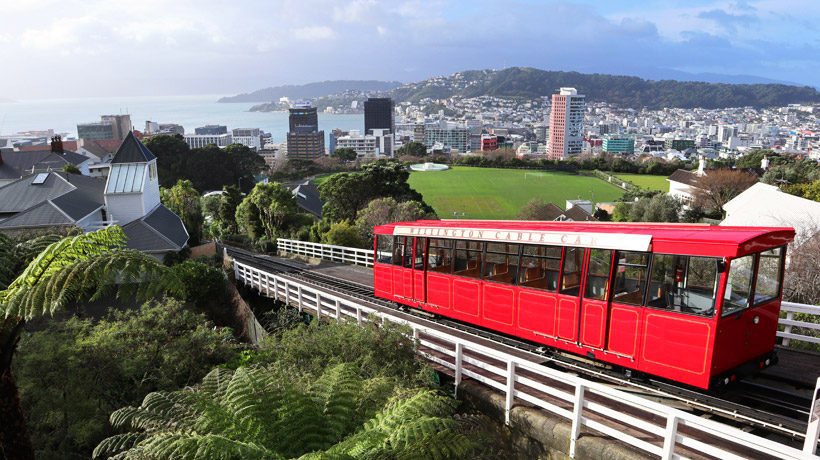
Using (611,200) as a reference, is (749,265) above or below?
above

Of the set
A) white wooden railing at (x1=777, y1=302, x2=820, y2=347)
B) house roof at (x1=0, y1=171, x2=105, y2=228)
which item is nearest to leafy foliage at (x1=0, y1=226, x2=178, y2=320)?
white wooden railing at (x1=777, y1=302, x2=820, y2=347)

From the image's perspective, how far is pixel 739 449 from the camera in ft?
21.4

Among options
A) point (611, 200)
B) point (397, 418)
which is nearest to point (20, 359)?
point (397, 418)

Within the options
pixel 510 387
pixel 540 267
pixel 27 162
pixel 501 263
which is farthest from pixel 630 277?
pixel 27 162

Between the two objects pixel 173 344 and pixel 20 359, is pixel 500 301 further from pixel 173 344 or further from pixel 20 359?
pixel 20 359

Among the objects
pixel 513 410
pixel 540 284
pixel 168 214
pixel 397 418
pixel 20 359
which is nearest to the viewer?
pixel 397 418

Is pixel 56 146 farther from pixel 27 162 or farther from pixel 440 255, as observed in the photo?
pixel 440 255

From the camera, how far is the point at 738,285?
799cm

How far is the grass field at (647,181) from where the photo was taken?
84650 mm

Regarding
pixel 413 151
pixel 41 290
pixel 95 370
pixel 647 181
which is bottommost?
pixel 647 181

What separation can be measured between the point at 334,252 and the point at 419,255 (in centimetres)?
1286

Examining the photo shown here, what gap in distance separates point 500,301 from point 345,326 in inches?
140

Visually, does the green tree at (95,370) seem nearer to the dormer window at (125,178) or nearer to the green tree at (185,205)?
the dormer window at (125,178)

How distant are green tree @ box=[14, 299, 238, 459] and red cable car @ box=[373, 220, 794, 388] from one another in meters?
6.37
